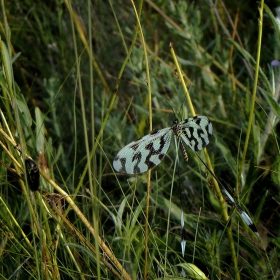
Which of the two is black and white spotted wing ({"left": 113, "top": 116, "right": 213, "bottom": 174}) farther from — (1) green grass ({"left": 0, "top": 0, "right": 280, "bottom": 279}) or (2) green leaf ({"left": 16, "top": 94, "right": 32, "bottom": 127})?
(2) green leaf ({"left": 16, "top": 94, "right": 32, "bottom": 127})

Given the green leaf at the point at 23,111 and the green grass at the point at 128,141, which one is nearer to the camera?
the green grass at the point at 128,141

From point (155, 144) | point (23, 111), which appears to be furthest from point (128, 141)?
point (155, 144)

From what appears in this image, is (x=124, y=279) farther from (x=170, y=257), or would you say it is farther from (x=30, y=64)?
(x=30, y=64)

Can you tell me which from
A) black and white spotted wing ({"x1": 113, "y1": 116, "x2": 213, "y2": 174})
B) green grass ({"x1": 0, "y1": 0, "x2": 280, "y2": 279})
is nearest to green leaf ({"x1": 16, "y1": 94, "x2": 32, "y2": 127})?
green grass ({"x1": 0, "y1": 0, "x2": 280, "y2": 279})

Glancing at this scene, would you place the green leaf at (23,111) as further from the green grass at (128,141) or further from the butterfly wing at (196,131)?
the butterfly wing at (196,131)

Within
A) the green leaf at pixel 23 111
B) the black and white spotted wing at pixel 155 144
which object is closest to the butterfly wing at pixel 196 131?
the black and white spotted wing at pixel 155 144
